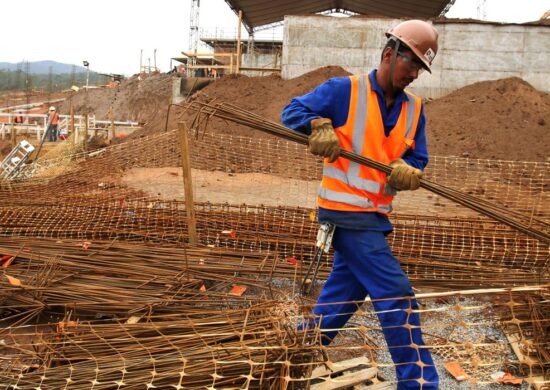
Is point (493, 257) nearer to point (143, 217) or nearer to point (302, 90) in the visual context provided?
point (143, 217)

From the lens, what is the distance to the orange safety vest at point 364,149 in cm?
254

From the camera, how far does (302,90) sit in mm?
16234

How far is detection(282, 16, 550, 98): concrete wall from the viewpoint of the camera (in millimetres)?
15938

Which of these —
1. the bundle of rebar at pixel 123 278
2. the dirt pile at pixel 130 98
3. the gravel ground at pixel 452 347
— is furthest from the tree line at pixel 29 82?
the gravel ground at pixel 452 347

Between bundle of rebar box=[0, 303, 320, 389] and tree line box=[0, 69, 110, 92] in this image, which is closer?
bundle of rebar box=[0, 303, 320, 389]

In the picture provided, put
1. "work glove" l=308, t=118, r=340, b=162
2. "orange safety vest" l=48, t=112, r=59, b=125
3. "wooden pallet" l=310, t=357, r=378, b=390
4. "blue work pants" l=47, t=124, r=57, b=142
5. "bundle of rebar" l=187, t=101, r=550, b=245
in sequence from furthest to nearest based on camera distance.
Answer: "blue work pants" l=47, t=124, r=57, b=142
"orange safety vest" l=48, t=112, r=59, b=125
"wooden pallet" l=310, t=357, r=378, b=390
"bundle of rebar" l=187, t=101, r=550, b=245
"work glove" l=308, t=118, r=340, b=162

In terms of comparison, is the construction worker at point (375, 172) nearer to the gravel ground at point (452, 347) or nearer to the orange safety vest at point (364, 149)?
the orange safety vest at point (364, 149)

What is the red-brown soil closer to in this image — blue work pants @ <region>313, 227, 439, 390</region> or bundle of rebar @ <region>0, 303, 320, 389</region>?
bundle of rebar @ <region>0, 303, 320, 389</region>

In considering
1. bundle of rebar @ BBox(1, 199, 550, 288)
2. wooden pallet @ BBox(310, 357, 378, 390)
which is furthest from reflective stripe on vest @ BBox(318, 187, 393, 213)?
bundle of rebar @ BBox(1, 199, 550, 288)

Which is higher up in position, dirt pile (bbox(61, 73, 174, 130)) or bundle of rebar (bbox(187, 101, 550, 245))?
dirt pile (bbox(61, 73, 174, 130))

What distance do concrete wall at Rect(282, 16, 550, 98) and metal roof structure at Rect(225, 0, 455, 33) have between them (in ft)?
24.3

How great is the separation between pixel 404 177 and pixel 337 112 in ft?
1.62

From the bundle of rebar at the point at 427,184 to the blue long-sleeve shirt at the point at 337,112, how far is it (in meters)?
0.13

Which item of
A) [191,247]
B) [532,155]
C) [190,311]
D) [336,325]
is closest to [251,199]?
[191,247]
